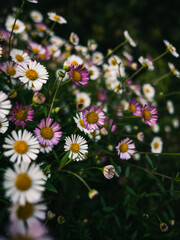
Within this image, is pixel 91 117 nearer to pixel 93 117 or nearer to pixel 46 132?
pixel 93 117

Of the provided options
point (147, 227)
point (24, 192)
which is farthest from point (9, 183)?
point (147, 227)

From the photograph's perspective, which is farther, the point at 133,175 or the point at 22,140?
the point at 133,175

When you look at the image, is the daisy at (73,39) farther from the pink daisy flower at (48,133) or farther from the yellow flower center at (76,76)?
the pink daisy flower at (48,133)

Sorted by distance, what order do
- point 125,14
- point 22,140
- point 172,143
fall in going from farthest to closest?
point 125,14, point 172,143, point 22,140

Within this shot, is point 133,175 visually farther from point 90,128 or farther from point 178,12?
point 178,12

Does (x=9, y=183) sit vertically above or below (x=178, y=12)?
below

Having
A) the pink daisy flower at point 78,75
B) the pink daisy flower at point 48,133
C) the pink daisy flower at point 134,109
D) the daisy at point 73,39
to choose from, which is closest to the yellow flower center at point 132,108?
the pink daisy flower at point 134,109
